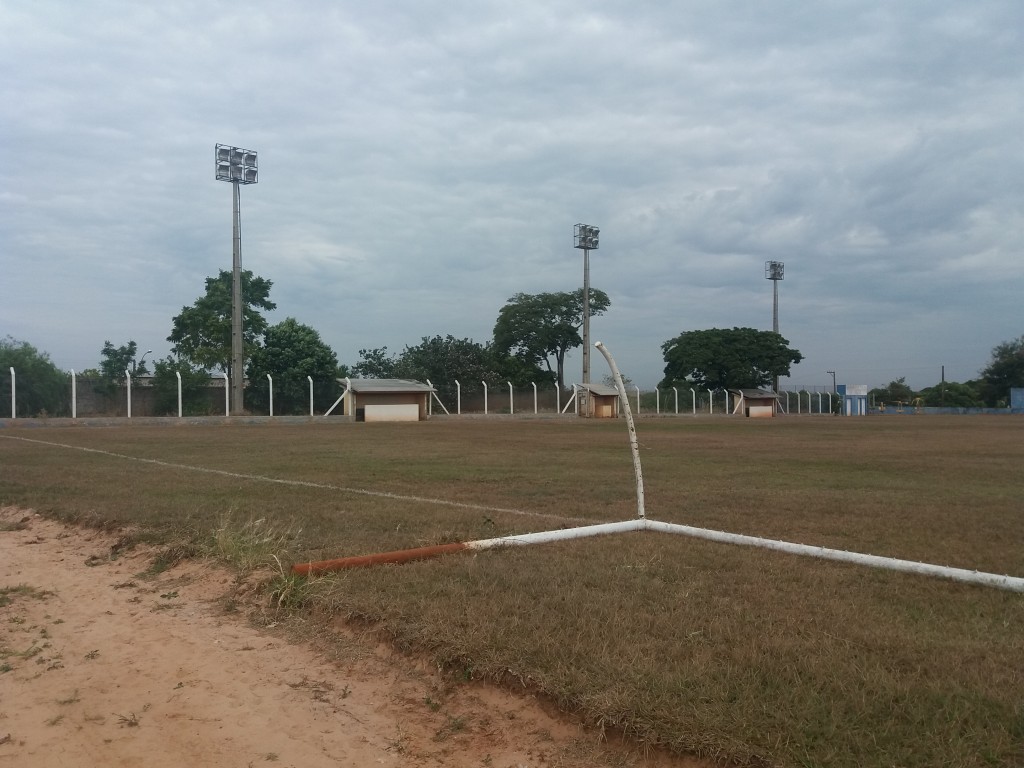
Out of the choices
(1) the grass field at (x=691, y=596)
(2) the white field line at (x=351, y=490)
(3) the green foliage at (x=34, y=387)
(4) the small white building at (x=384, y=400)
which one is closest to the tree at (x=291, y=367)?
(4) the small white building at (x=384, y=400)

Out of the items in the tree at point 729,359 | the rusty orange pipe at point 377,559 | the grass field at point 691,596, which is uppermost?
the tree at point 729,359

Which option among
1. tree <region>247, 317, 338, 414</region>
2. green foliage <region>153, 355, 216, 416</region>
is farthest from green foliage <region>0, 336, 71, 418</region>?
tree <region>247, 317, 338, 414</region>

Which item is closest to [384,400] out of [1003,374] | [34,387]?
[34,387]

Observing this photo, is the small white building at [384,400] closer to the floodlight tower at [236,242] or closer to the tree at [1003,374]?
the floodlight tower at [236,242]

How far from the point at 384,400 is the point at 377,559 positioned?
39.1 metres

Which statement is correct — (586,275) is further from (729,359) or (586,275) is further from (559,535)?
(559,535)

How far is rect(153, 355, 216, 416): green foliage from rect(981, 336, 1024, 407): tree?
78198 mm

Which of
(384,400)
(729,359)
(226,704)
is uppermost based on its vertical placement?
(729,359)

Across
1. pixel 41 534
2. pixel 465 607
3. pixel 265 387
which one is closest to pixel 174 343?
pixel 265 387

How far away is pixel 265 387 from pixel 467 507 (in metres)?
34.8

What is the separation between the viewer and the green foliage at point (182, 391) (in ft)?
124

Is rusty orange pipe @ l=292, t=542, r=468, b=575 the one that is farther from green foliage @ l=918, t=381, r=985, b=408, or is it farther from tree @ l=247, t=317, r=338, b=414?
green foliage @ l=918, t=381, r=985, b=408

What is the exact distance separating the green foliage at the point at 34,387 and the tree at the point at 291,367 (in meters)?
9.49

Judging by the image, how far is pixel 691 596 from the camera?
5234 millimetres
